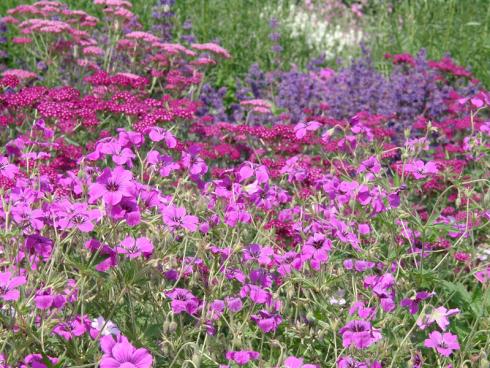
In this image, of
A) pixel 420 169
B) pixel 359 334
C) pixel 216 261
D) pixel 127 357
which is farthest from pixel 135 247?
pixel 420 169

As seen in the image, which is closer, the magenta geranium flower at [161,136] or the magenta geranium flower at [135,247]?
the magenta geranium flower at [135,247]

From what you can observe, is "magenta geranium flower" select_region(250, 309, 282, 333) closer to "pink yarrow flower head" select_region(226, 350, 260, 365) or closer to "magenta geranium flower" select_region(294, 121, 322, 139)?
"pink yarrow flower head" select_region(226, 350, 260, 365)

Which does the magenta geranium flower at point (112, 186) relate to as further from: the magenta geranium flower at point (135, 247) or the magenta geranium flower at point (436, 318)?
the magenta geranium flower at point (436, 318)

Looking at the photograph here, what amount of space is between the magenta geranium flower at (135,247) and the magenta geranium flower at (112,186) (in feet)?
0.51

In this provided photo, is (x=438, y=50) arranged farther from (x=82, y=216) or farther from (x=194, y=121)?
(x=82, y=216)

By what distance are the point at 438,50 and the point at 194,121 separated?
9.86ft

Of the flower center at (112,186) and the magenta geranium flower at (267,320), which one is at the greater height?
the flower center at (112,186)

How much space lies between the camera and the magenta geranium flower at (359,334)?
6.58ft

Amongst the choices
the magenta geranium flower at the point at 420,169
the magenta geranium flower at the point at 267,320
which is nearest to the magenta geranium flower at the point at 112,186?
the magenta geranium flower at the point at 267,320

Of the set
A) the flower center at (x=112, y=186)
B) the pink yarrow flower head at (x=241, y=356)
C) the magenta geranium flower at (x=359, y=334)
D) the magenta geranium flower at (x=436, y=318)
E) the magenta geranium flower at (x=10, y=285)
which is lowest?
the pink yarrow flower head at (x=241, y=356)

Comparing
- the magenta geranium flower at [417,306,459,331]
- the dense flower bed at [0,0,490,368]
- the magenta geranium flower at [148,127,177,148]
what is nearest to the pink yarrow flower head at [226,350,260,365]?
the dense flower bed at [0,0,490,368]

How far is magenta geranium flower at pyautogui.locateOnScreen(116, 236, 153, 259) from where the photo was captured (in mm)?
2053

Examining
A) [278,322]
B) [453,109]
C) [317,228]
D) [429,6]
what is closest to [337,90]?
[453,109]

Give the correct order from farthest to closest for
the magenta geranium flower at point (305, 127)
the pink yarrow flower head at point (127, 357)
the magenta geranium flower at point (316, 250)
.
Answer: the magenta geranium flower at point (305, 127) → the magenta geranium flower at point (316, 250) → the pink yarrow flower head at point (127, 357)
